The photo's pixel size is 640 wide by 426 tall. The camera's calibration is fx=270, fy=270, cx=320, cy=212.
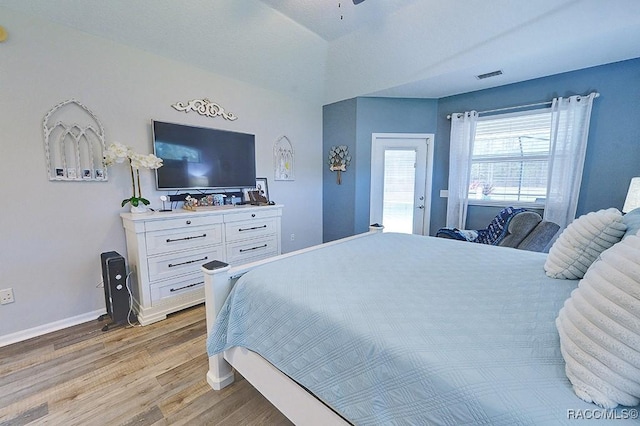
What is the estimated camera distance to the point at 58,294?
231 cm

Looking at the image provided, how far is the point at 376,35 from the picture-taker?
121 inches

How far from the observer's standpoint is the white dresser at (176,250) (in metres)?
2.37

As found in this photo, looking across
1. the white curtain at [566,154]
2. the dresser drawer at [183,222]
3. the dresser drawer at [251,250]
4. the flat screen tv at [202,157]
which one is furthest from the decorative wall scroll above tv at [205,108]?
the white curtain at [566,154]

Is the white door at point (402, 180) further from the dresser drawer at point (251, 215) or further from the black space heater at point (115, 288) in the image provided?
the black space heater at point (115, 288)

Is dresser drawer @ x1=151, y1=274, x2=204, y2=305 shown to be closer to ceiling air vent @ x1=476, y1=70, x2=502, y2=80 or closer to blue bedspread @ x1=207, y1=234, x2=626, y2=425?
blue bedspread @ x1=207, y1=234, x2=626, y2=425

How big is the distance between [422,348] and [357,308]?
306 mm

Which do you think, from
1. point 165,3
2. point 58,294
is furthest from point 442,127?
A: point 58,294

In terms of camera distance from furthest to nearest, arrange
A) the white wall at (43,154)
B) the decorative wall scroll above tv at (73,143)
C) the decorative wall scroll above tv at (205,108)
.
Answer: the decorative wall scroll above tv at (205,108) → the decorative wall scroll above tv at (73,143) → the white wall at (43,154)

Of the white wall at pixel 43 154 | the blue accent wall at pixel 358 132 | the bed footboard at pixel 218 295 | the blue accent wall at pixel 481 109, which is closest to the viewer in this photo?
the bed footboard at pixel 218 295

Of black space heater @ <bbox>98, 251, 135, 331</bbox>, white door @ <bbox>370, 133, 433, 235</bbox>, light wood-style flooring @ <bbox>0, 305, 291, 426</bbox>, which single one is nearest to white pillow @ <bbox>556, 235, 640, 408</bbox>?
light wood-style flooring @ <bbox>0, 305, 291, 426</bbox>

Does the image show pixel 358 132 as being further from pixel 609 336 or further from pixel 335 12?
pixel 609 336

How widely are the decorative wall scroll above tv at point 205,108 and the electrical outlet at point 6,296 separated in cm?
208

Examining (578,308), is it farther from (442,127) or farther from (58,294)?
(442,127)

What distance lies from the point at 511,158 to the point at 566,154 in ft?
1.77
